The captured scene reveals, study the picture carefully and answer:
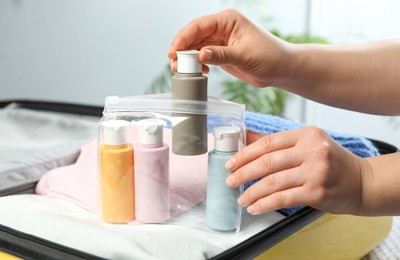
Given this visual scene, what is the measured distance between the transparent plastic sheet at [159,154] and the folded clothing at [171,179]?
0.02 metres

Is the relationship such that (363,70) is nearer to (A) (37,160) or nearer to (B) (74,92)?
(A) (37,160)

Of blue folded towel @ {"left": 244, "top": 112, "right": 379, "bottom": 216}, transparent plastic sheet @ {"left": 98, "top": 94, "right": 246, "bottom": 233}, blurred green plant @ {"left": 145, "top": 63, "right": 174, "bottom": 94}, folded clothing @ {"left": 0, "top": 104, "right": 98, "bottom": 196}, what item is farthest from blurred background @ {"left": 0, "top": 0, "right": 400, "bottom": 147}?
transparent plastic sheet @ {"left": 98, "top": 94, "right": 246, "bottom": 233}

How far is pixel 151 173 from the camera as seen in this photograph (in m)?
0.52

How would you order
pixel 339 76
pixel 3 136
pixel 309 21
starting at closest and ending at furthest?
pixel 339 76
pixel 3 136
pixel 309 21

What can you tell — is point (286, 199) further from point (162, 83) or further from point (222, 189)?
point (162, 83)

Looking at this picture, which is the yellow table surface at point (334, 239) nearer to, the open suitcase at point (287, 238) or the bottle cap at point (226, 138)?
the open suitcase at point (287, 238)

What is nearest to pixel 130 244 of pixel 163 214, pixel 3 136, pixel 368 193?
pixel 163 214

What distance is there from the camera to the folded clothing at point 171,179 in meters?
0.56

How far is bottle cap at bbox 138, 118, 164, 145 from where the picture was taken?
512 mm

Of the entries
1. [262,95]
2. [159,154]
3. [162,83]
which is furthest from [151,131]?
[162,83]

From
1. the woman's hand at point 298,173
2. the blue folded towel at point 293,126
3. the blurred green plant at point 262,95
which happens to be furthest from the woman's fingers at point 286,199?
the blurred green plant at point 262,95

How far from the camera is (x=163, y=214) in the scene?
527mm

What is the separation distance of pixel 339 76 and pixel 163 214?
314 mm

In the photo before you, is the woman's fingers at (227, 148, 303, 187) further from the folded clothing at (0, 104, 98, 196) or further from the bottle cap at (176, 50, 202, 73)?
the folded clothing at (0, 104, 98, 196)
